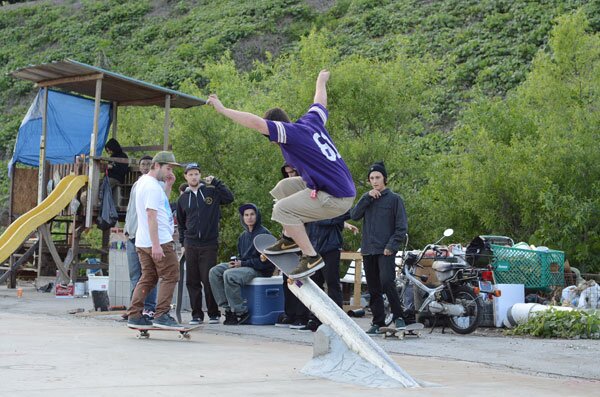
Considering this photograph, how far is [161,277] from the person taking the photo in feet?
32.3

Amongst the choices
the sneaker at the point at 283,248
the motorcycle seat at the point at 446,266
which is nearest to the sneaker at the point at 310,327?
the motorcycle seat at the point at 446,266

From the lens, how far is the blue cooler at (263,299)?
12102 millimetres

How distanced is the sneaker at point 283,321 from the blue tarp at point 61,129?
9269mm

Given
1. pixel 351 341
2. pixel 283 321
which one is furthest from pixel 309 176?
pixel 283 321

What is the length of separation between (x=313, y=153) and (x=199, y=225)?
4.59 metres

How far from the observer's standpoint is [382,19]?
4331 cm

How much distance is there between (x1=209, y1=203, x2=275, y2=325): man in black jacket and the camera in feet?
39.2

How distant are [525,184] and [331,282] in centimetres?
502

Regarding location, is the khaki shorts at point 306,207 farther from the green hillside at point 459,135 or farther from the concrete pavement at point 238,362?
the green hillside at point 459,135

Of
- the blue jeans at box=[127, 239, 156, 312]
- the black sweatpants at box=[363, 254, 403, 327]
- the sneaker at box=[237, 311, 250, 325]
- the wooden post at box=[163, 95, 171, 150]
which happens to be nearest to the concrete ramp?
the black sweatpants at box=[363, 254, 403, 327]

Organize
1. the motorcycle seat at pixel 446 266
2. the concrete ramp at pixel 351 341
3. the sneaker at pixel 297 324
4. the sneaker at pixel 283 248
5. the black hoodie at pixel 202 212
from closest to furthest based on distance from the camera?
the concrete ramp at pixel 351 341
the sneaker at pixel 283 248
the motorcycle seat at pixel 446 266
the sneaker at pixel 297 324
the black hoodie at pixel 202 212

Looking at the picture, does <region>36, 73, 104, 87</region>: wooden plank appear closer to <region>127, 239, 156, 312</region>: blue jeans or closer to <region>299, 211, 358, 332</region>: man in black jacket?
<region>127, 239, 156, 312</region>: blue jeans

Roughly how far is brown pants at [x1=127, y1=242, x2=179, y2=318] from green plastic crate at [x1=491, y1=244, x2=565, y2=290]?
448 centimetres

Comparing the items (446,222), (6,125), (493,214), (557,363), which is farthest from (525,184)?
(6,125)
